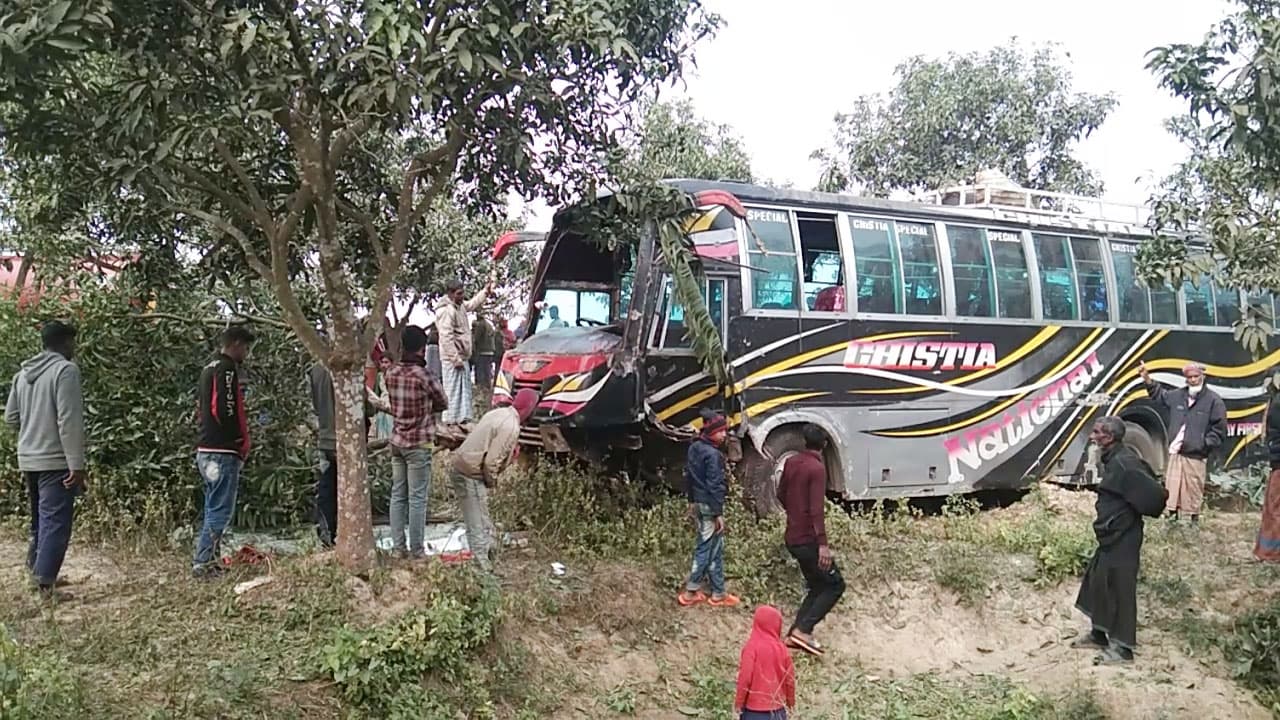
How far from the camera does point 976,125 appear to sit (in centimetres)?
1836

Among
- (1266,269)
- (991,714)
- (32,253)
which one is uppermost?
(32,253)

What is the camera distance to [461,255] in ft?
51.0

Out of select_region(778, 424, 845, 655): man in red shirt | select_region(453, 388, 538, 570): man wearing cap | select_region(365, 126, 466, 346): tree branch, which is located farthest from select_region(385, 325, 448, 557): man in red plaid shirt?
select_region(778, 424, 845, 655): man in red shirt

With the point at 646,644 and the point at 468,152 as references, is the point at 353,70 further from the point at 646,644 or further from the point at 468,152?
the point at 646,644

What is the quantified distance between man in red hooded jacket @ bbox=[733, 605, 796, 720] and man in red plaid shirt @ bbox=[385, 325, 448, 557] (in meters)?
2.64

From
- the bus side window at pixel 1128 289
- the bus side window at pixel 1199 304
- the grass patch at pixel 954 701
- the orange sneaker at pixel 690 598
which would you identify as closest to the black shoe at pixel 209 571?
the orange sneaker at pixel 690 598

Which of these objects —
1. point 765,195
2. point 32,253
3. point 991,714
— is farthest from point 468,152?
point 991,714

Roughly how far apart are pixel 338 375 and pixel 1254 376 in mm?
10670

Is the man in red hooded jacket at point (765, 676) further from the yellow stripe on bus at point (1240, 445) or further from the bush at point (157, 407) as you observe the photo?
the yellow stripe on bus at point (1240, 445)

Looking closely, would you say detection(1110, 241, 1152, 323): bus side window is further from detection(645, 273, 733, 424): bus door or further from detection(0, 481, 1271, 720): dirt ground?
detection(645, 273, 733, 424): bus door

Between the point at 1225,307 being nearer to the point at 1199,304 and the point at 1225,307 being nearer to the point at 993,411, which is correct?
the point at 1199,304

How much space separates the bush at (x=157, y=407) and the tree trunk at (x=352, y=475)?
218cm

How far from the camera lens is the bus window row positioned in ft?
27.8

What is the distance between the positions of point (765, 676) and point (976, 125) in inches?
633
